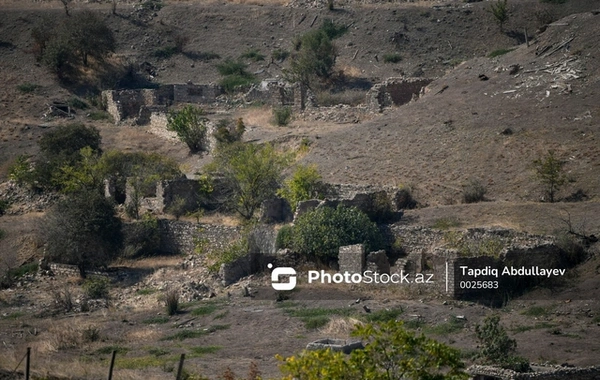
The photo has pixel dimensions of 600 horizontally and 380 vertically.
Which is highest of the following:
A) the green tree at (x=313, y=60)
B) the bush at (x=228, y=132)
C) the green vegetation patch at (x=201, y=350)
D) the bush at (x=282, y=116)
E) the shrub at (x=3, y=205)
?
the green tree at (x=313, y=60)

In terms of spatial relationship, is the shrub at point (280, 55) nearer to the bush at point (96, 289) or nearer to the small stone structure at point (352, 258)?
the bush at point (96, 289)

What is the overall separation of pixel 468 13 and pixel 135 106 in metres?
14.7

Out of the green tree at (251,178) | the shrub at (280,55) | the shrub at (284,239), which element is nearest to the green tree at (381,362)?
the shrub at (284,239)

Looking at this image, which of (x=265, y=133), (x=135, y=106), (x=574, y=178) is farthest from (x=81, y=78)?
(x=574, y=178)

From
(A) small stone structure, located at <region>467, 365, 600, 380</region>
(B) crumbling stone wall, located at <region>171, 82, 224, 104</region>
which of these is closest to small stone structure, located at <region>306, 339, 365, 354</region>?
(A) small stone structure, located at <region>467, 365, 600, 380</region>

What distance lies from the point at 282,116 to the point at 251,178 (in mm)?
10334

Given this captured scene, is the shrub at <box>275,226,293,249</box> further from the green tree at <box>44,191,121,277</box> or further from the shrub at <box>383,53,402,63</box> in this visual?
the shrub at <box>383,53,402,63</box>

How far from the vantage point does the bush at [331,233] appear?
4159 centimetres

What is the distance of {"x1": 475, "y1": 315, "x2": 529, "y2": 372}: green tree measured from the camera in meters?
30.8

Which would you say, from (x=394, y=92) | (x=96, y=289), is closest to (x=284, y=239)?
(x=96, y=289)

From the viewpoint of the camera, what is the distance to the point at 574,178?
45.2 metres

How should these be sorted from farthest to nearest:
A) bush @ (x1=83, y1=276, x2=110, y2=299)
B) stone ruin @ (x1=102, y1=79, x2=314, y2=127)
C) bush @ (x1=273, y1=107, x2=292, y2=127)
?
stone ruin @ (x1=102, y1=79, x2=314, y2=127) → bush @ (x1=273, y1=107, x2=292, y2=127) → bush @ (x1=83, y1=276, x2=110, y2=299)

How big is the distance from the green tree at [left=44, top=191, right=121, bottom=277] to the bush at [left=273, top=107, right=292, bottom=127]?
1275 cm

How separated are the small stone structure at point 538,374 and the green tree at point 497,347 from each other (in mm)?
445
